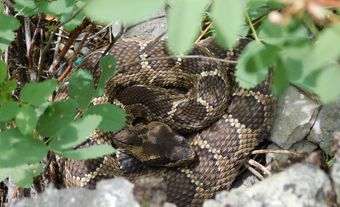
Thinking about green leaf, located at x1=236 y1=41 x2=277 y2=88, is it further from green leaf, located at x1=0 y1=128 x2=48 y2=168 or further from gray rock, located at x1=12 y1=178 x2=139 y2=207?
green leaf, located at x1=0 y1=128 x2=48 y2=168

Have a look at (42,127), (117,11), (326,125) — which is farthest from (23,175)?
(326,125)

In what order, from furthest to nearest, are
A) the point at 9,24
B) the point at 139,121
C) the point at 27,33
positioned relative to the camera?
the point at 139,121 < the point at 27,33 < the point at 9,24

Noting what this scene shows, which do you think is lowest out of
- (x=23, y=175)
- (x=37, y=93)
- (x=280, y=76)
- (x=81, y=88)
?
(x=23, y=175)

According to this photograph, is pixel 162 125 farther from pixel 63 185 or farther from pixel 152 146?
pixel 63 185

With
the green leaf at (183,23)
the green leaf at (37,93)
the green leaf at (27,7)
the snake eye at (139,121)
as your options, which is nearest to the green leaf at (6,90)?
the green leaf at (37,93)

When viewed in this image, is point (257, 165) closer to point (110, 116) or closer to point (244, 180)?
point (244, 180)

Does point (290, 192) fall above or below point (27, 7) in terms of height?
below

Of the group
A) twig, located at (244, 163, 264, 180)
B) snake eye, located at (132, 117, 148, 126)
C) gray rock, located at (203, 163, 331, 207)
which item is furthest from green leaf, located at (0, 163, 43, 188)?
twig, located at (244, 163, 264, 180)

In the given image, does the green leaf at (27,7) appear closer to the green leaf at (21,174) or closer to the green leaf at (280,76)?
the green leaf at (21,174)
